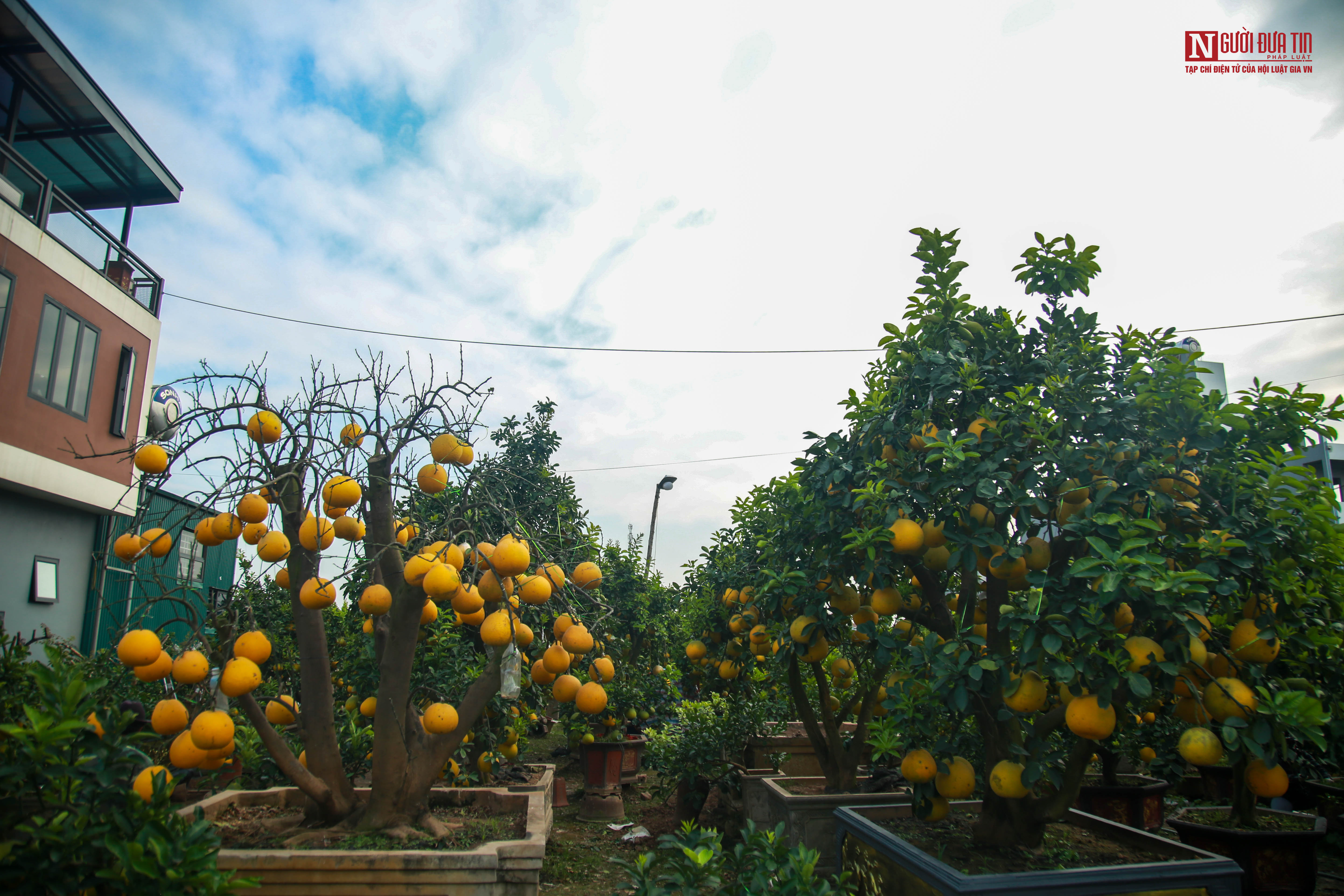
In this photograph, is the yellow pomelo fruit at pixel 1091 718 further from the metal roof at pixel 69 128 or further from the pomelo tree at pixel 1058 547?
the metal roof at pixel 69 128

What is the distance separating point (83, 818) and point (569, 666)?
1.76m

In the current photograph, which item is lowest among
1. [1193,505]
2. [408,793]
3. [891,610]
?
[408,793]

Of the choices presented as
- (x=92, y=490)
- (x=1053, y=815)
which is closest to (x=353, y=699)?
(x=1053, y=815)

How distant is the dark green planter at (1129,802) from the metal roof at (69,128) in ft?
51.1

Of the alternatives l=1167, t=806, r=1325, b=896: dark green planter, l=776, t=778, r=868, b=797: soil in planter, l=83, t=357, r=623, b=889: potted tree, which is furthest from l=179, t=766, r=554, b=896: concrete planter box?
l=1167, t=806, r=1325, b=896: dark green planter

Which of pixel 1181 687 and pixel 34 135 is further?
pixel 34 135

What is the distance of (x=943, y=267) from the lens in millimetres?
3947

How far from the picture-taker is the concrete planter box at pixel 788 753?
23.3 feet

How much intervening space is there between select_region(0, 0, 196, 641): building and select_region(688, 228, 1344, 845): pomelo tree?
9300mm

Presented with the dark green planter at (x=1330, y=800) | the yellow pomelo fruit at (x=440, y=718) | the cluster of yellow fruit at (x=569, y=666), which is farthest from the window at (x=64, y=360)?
the dark green planter at (x=1330, y=800)

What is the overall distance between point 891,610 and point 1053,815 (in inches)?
50.3

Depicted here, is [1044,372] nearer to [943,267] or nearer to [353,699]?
[943,267]

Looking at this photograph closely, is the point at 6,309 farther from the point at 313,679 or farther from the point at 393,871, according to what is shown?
the point at 393,871

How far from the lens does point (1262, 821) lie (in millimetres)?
4918
